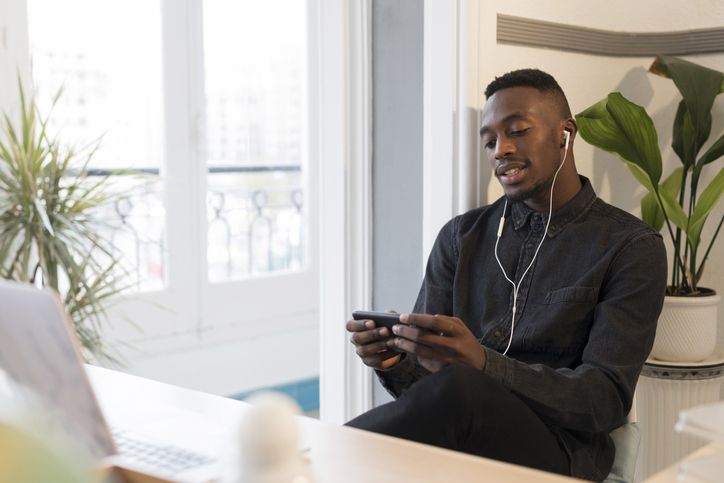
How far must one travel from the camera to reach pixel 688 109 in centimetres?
205

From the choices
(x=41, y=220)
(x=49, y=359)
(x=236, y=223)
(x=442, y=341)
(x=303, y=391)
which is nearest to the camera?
(x=49, y=359)

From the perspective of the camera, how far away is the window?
355cm

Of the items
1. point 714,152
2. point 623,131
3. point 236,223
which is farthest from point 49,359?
point 236,223

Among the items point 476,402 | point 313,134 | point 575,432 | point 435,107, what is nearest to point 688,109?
point 435,107

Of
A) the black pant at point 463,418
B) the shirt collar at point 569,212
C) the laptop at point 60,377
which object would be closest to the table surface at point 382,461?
the laptop at point 60,377

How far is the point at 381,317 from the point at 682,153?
119 cm

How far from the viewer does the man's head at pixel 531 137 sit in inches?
69.5

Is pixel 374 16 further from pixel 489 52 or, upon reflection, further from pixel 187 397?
pixel 187 397

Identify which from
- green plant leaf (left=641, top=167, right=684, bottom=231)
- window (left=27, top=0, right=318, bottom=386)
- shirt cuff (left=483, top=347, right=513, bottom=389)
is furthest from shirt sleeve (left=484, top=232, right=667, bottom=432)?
window (left=27, top=0, right=318, bottom=386)

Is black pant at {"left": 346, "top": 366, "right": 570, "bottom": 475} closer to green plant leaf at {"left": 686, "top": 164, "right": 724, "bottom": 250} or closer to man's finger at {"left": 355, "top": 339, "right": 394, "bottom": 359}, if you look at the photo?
man's finger at {"left": 355, "top": 339, "right": 394, "bottom": 359}

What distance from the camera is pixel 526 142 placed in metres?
1.76

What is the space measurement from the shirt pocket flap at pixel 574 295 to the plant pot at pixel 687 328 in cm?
56

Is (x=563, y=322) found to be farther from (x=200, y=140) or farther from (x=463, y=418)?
(x=200, y=140)

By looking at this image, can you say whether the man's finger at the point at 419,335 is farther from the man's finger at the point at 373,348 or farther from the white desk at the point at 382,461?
the white desk at the point at 382,461
